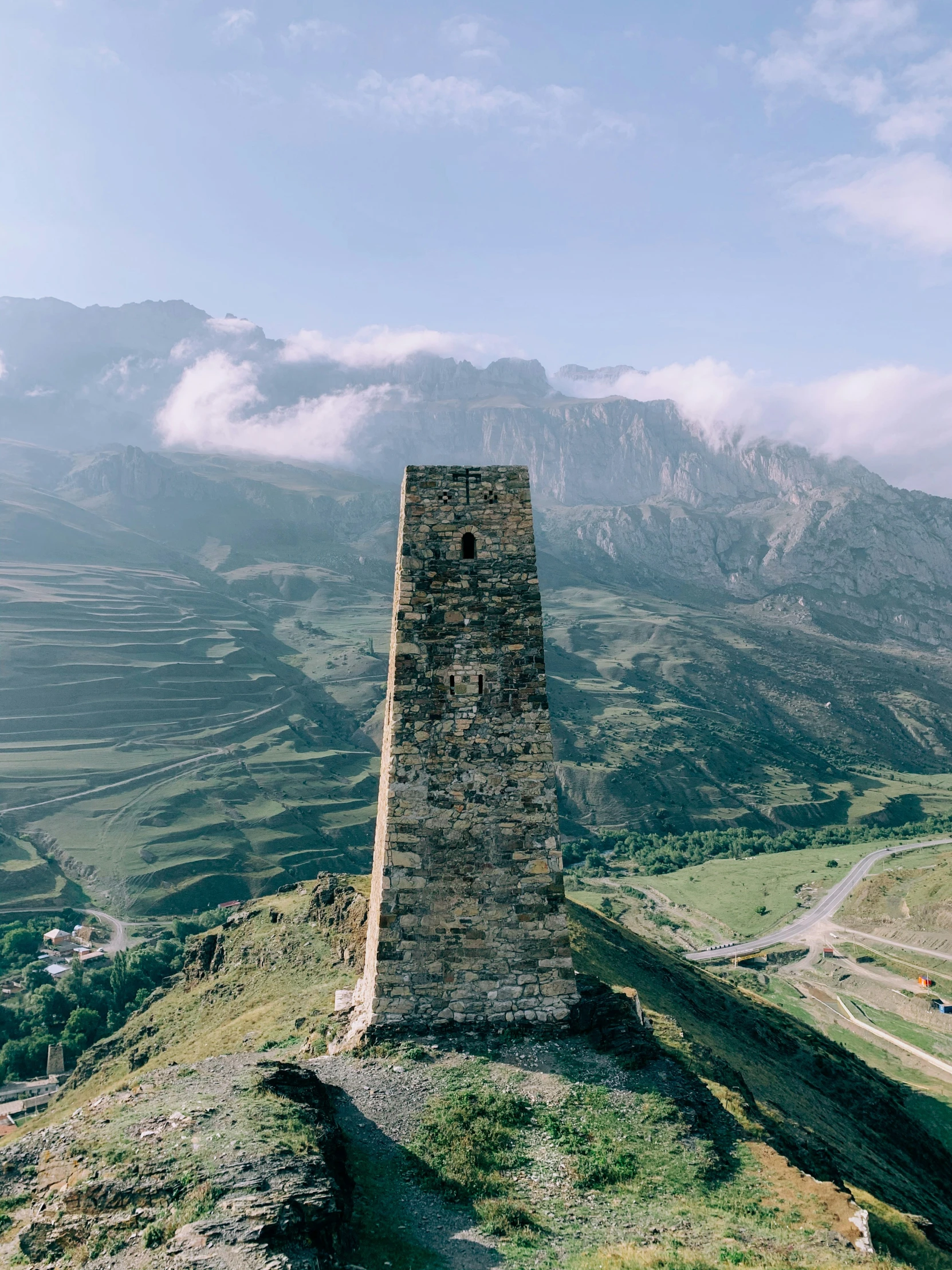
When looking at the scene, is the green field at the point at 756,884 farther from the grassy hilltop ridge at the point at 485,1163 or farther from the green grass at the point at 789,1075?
the grassy hilltop ridge at the point at 485,1163

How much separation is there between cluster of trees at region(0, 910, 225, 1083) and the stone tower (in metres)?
59.5

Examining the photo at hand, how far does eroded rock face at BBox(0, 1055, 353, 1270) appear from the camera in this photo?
33.7ft

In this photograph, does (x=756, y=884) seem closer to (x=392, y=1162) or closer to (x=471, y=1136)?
(x=471, y=1136)

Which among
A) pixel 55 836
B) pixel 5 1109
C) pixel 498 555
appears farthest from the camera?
pixel 55 836

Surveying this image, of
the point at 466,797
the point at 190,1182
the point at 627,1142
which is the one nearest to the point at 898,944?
the point at 627,1142

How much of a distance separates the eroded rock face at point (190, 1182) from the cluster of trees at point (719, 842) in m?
153

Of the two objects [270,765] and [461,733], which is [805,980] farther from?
[270,765]

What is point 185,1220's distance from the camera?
10.6 metres

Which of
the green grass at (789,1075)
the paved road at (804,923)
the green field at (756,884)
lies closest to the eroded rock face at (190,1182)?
the green grass at (789,1075)

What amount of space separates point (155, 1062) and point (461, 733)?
23.6m

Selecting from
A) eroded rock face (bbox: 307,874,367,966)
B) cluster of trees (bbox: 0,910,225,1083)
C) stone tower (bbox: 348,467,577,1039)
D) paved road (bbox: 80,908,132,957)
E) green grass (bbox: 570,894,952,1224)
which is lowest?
paved road (bbox: 80,908,132,957)

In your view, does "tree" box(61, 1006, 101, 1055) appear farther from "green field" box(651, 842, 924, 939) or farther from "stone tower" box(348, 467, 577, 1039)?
"green field" box(651, 842, 924, 939)

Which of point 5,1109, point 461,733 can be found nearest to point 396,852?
point 461,733

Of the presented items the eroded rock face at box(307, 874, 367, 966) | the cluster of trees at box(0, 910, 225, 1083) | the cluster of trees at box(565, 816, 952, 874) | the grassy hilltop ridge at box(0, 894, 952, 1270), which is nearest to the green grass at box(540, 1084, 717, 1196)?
the grassy hilltop ridge at box(0, 894, 952, 1270)
